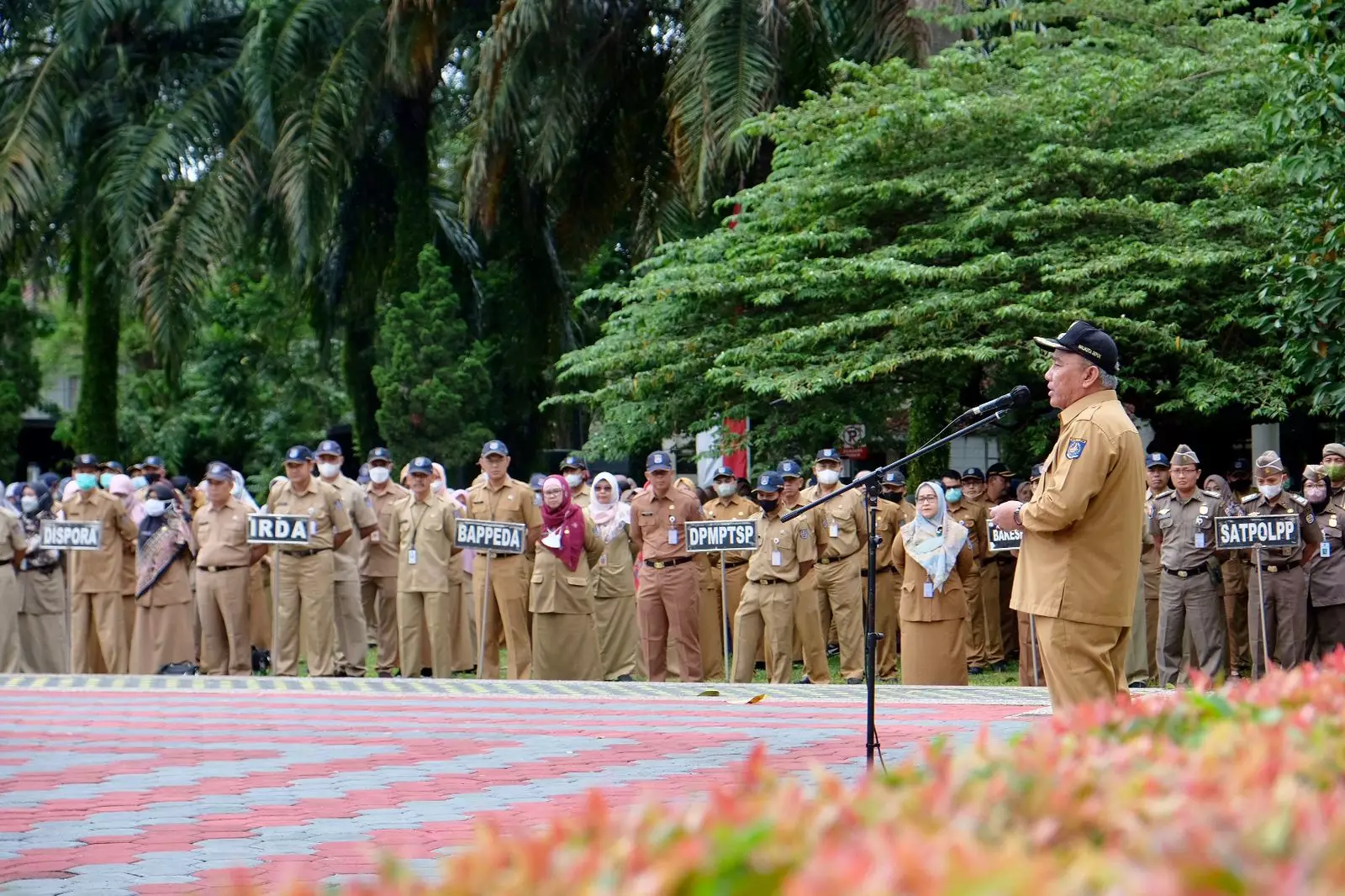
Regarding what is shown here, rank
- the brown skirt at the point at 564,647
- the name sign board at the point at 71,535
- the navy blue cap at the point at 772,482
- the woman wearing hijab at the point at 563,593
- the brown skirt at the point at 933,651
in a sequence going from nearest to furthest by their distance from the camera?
the brown skirt at the point at 933,651, the woman wearing hijab at the point at 563,593, the brown skirt at the point at 564,647, the name sign board at the point at 71,535, the navy blue cap at the point at 772,482

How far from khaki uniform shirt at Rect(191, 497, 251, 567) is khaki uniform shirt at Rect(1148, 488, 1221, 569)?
819 cm

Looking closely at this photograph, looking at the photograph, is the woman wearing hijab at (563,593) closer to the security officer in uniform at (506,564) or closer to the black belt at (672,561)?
the security officer in uniform at (506,564)

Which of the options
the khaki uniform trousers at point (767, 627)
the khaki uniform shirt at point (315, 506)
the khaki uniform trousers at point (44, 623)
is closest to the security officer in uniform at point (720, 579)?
the khaki uniform trousers at point (767, 627)

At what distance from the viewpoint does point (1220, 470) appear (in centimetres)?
2347

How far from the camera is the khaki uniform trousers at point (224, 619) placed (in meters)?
16.5

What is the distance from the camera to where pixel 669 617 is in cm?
1678

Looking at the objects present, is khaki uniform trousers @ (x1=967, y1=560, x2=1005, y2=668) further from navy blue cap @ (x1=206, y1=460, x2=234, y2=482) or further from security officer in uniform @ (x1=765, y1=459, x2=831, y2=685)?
navy blue cap @ (x1=206, y1=460, x2=234, y2=482)

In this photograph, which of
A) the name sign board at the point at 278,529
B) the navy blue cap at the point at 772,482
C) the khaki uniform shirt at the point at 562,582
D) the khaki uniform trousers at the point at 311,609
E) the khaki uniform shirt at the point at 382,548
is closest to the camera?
the name sign board at the point at 278,529

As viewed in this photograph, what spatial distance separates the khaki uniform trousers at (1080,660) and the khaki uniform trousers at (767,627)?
874cm

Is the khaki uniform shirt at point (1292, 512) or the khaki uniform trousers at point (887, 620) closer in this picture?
the khaki uniform shirt at point (1292, 512)

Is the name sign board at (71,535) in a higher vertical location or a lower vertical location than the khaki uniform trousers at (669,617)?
higher

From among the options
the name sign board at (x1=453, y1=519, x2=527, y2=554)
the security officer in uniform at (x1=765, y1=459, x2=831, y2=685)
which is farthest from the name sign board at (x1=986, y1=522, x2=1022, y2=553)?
the name sign board at (x1=453, y1=519, x2=527, y2=554)

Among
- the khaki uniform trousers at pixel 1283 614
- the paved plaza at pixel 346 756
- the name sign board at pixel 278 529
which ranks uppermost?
the name sign board at pixel 278 529

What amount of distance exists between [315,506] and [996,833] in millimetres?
14272
